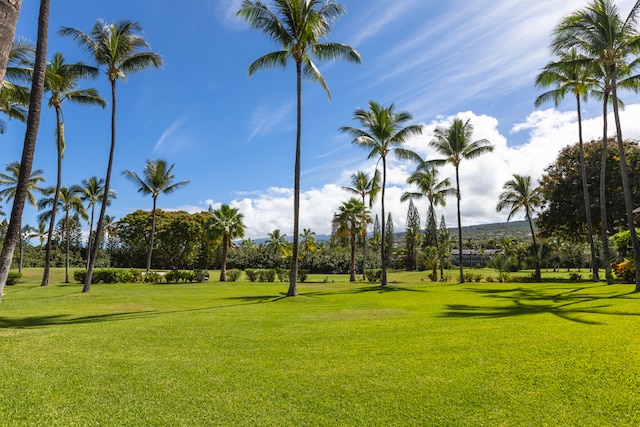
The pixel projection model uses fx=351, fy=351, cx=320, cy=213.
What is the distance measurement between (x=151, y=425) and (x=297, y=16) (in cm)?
1613

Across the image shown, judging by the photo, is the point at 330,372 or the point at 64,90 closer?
the point at 330,372

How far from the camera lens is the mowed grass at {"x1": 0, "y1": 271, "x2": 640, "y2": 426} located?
3.66 metres

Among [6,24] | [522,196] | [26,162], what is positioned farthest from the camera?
[522,196]

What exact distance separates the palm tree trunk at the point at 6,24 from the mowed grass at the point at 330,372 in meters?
3.52

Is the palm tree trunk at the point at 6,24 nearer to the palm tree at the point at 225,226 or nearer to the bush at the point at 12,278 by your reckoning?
the bush at the point at 12,278

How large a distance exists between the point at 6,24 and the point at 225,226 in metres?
31.1

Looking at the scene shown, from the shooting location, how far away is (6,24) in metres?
3.08

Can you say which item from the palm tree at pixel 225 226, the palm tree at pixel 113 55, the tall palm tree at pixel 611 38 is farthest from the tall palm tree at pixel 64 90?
the tall palm tree at pixel 611 38

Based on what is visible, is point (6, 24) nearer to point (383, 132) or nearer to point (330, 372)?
point (330, 372)

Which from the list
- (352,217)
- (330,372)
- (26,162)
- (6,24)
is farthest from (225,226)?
(6,24)

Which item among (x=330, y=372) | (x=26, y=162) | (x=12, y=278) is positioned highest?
(x=26, y=162)

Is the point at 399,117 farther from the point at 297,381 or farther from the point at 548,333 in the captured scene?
the point at 297,381

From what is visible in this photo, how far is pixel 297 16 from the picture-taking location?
15469 millimetres

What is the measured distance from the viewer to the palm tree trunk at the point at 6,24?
304 centimetres
